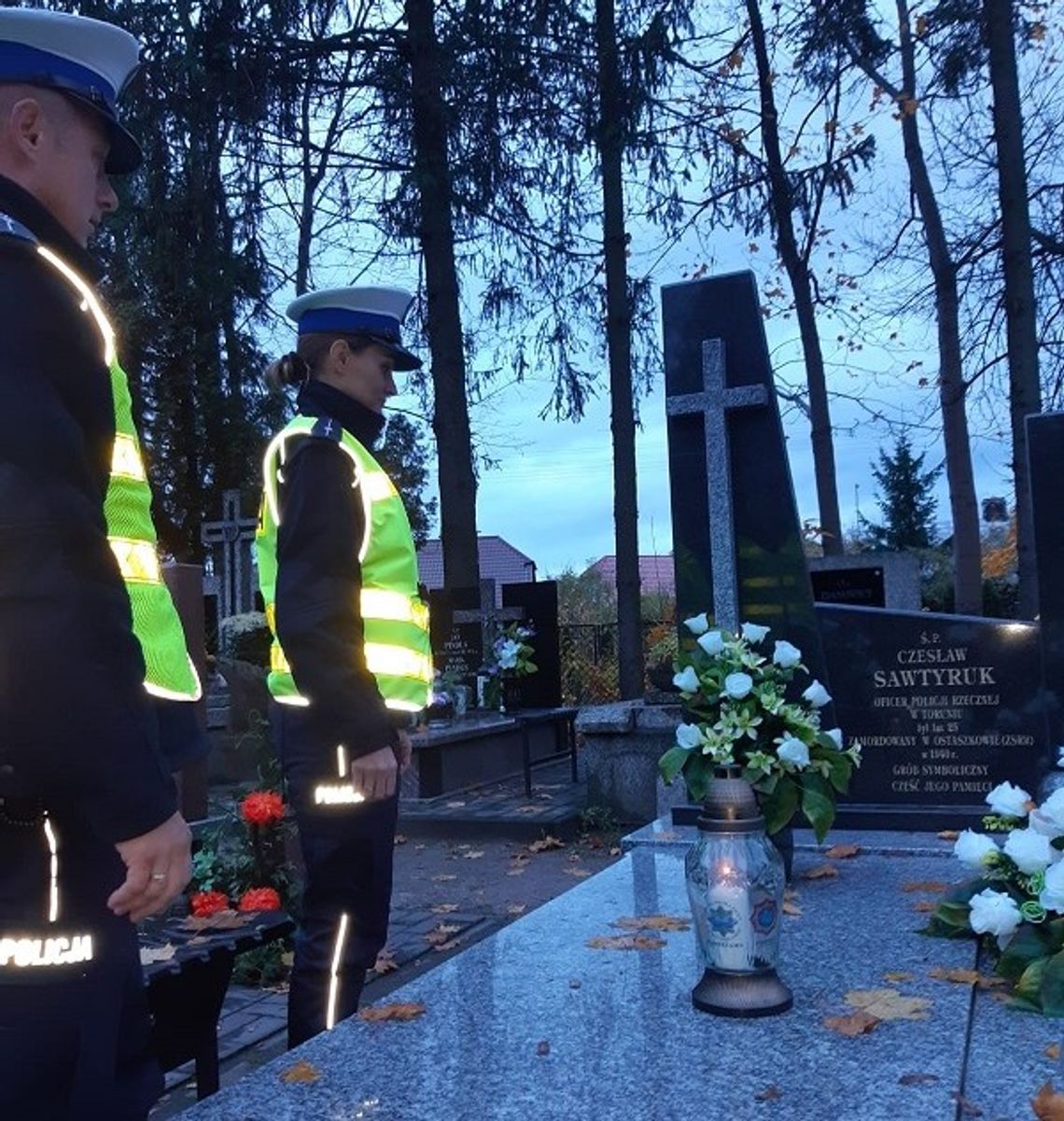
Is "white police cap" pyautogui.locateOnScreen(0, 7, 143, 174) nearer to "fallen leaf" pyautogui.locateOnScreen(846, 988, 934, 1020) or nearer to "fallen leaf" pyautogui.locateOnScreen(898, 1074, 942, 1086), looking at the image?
"fallen leaf" pyautogui.locateOnScreen(898, 1074, 942, 1086)

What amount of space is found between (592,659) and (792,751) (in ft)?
51.4

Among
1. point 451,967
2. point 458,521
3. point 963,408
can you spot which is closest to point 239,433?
point 458,521

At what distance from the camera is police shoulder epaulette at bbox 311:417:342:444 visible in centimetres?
324

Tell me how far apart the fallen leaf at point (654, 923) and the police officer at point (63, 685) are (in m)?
2.28

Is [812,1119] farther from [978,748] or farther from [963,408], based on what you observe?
[963,408]

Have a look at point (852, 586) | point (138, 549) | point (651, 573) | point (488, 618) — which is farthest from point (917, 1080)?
point (651, 573)

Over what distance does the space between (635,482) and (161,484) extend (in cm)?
879

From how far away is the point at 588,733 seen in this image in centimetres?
918

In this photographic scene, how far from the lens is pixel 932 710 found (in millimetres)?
5672

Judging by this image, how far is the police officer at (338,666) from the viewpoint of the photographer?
3080 millimetres

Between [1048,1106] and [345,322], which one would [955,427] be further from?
[1048,1106]

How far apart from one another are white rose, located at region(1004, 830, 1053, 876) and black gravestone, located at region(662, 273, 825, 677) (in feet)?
6.43

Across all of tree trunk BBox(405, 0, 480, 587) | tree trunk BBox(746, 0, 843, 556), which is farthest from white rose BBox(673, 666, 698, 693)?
tree trunk BBox(746, 0, 843, 556)

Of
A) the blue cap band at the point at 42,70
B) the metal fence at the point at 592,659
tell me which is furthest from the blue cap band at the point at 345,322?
the metal fence at the point at 592,659
